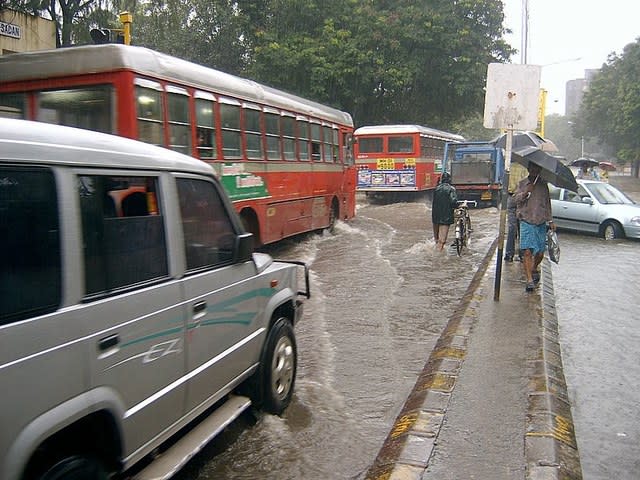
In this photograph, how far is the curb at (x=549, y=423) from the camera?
145 inches

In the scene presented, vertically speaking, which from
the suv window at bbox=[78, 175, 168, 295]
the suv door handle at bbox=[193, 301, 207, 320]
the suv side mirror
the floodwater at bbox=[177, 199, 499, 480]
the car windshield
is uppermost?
the suv window at bbox=[78, 175, 168, 295]

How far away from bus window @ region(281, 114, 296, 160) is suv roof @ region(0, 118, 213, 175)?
9.03m

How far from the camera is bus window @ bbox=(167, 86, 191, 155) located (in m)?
8.43

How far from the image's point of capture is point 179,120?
28.4 feet

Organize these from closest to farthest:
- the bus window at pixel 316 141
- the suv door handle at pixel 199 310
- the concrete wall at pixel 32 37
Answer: the suv door handle at pixel 199 310, the bus window at pixel 316 141, the concrete wall at pixel 32 37

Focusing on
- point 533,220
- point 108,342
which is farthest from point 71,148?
point 533,220

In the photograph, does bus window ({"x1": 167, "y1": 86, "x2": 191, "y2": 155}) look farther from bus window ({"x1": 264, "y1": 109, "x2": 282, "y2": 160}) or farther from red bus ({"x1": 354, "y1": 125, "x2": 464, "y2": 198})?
red bus ({"x1": 354, "y1": 125, "x2": 464, "y2": 198})

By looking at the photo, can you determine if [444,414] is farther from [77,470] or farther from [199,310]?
[77,470]

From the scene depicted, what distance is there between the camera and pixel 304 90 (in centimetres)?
2812

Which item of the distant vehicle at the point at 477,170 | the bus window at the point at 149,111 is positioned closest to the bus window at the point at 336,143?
the bus window at the point at 149,111

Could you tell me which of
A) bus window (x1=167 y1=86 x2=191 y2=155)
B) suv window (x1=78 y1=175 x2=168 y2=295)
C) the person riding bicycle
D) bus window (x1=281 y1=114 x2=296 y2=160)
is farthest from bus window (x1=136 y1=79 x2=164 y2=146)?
the person riding bicycle

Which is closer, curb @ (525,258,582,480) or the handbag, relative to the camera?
curb @ (525,258,582,480)

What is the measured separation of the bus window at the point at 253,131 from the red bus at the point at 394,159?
1486cm

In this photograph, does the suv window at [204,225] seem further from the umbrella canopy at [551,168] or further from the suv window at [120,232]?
the umbrella canopy at [551,168]
